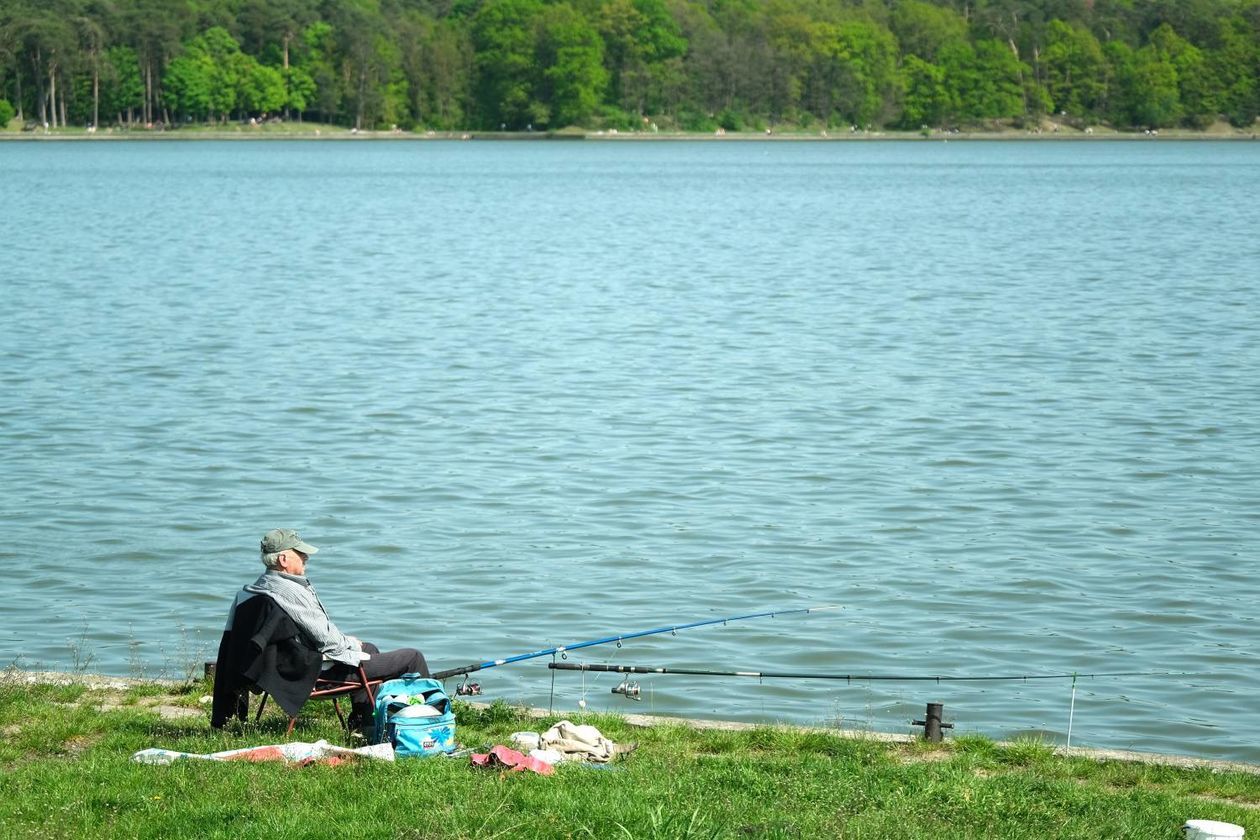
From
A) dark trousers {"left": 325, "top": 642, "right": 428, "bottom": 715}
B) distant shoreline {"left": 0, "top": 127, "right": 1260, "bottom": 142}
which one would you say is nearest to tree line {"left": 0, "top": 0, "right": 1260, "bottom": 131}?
distant shoreline {"left": 0, "top": 127, "right": 1260, "bottom": 142}

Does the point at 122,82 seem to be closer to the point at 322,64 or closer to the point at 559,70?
the point at 322,64

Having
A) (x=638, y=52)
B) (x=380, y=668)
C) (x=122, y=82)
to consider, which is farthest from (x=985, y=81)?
(x=380, y=668)

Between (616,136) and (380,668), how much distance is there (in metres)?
179

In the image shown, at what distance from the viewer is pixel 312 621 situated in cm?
873

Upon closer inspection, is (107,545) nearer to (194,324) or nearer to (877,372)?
(877,372)

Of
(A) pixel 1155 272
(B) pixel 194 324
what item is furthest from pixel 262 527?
(A) pixel 1155 272

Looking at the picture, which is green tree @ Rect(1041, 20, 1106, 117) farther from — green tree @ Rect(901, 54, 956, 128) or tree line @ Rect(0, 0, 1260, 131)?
green tree @ Rect(901, 54, 956, 128)

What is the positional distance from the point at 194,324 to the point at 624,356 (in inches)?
357

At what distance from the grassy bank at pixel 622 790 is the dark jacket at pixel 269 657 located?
0.81ft

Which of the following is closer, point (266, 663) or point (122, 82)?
point (266, 663)

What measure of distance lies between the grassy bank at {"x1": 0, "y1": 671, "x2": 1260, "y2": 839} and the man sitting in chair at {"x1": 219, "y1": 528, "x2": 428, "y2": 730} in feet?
1.09

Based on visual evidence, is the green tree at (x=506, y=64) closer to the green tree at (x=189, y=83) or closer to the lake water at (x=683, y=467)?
the green tree at (x=189, y=83)

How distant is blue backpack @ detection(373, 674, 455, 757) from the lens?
8.32m

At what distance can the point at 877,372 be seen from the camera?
26453 millimetres
